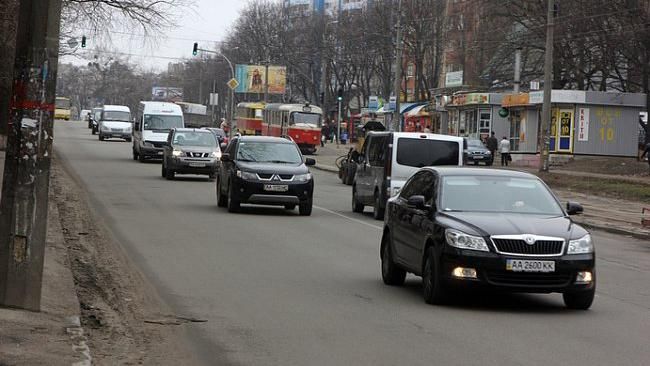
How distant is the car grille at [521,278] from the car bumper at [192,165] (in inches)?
976

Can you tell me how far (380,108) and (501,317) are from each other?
263 feet

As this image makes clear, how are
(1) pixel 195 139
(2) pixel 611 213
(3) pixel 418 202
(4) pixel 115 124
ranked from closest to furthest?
(3) pixel 418 202, (2) pixel 611 213, (1) pixel 195 139, (4) pixel 115 124

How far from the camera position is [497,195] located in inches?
476

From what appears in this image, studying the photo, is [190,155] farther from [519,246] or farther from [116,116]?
[116,116]

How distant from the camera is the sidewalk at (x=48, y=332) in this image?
7.96m

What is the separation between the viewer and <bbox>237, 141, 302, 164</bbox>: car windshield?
24.5 m

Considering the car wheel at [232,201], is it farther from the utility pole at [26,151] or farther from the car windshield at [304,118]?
the car windshield at [304,118]

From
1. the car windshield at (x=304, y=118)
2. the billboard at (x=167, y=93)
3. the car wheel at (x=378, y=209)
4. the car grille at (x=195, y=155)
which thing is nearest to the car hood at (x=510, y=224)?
the car wheel at (x=378, y=209)

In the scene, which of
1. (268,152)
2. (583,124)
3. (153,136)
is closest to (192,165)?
(268,152)

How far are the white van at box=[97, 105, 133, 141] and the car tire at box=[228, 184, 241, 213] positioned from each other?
49345mm

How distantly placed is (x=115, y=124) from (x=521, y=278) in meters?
63.3

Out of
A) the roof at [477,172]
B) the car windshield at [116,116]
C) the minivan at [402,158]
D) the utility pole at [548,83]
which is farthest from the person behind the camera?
the car windshield at [116,116]

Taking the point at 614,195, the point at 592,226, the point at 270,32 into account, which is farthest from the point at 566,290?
the point at 270,32

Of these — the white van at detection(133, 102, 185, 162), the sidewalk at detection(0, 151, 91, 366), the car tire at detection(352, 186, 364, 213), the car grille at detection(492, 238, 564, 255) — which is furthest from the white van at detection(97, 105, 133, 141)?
the car grille at detection(492, 238, 564, 255)
